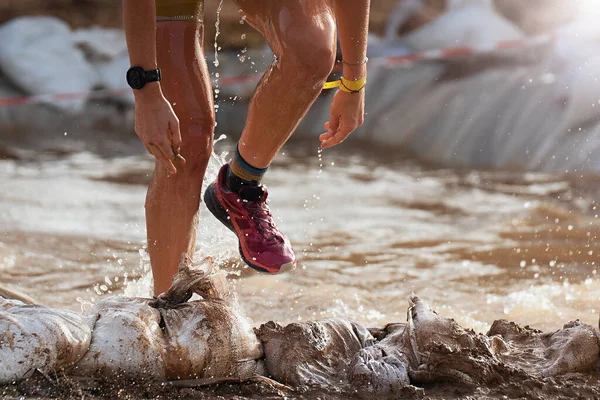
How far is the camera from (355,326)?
7.50 feet

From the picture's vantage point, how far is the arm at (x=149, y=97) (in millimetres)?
2291

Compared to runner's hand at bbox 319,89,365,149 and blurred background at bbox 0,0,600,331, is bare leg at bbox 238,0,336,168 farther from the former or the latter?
A: blurred background at bbox 0,0,600,331

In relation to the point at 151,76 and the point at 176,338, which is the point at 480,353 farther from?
the point at 151,76

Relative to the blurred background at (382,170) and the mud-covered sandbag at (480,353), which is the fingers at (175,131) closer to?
the mud-covered sandbag at (480,353)

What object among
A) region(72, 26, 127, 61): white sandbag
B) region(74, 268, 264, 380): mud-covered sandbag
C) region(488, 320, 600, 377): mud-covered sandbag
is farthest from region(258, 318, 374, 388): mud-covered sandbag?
A: region(72, 26, 127, 61): white sandbag

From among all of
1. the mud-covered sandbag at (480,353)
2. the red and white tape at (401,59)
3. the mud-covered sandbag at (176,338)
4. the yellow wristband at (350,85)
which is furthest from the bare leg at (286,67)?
the red and white tape at (401,59)

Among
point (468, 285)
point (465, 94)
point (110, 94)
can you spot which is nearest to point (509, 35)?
point (465, 94)

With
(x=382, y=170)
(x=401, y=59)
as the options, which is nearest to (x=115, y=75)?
(x=401, y=59)

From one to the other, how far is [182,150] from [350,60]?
0.61 metres

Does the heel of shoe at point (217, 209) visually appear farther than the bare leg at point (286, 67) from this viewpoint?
Yes

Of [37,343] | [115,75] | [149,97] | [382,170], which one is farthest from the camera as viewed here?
[115,75]

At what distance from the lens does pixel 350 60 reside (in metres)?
2.78

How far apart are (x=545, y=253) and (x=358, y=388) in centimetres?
272

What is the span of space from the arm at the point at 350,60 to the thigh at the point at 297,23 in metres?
0.18
